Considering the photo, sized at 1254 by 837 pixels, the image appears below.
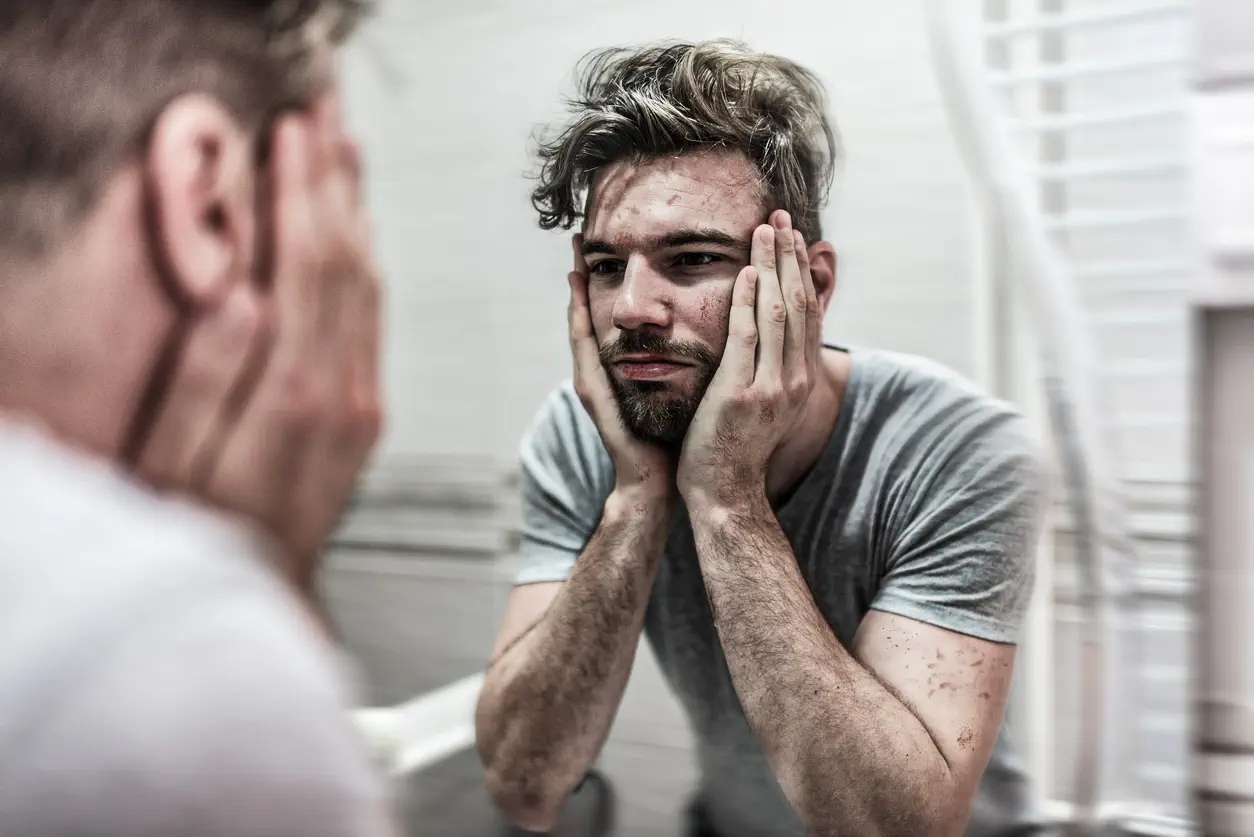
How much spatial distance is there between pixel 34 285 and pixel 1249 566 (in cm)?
92

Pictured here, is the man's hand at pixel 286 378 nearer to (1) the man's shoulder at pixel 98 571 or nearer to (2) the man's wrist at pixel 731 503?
(1) the man's shoulder at pixel 98 571

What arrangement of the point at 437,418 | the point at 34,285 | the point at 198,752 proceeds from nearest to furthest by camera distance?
the point at 198,752
the point at 34,285
the point at 437,418

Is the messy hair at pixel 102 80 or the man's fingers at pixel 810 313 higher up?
the messy hair at pixel 102 80

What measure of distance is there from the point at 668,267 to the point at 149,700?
390 mm

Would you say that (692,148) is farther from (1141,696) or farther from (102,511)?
(1141,696)

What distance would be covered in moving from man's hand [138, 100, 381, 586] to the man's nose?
0.18 meters

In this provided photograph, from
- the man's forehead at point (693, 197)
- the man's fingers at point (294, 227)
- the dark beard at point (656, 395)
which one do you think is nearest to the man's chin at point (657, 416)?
the dark beard at point (656, 395)

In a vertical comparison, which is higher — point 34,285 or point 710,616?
point 34,285

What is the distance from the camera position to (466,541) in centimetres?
72

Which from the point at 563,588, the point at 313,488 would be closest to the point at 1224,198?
the point at 563,588

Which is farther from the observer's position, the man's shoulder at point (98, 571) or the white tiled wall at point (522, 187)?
the white tiled wall at point (522, 187)

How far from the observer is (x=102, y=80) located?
58 cm

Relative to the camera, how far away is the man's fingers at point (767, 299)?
0.63m

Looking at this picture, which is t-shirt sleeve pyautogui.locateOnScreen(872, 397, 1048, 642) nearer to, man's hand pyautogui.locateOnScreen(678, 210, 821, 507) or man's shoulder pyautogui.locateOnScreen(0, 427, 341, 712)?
man's hand pyautogui.locateOnScreen(678, 210, 821, 507)
